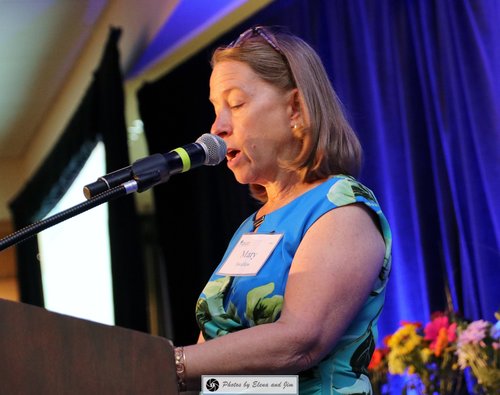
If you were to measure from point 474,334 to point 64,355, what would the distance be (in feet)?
5.61

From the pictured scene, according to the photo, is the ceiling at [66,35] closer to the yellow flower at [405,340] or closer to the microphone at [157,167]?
the yellow flower at [405,340]

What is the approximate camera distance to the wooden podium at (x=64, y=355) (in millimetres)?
1164

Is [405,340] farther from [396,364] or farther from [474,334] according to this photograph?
[474,334]

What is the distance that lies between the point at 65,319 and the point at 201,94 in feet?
13.2

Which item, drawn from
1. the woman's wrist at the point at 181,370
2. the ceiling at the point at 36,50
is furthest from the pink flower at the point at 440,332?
the ceiling at the point at 36,50

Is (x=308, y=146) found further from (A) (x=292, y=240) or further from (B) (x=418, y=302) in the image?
(B) (x=418, y=302)

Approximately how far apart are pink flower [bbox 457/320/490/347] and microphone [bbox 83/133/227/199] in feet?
4.34

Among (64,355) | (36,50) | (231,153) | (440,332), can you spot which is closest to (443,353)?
(440,332)

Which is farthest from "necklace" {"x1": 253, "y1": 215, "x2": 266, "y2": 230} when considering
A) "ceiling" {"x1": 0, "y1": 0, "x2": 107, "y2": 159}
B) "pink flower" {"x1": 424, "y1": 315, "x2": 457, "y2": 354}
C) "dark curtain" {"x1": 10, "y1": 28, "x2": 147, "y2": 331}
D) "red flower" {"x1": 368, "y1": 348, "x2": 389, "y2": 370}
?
"ceiling" {"x1": 0, "y1": 0, "x2": 107, "y2": 159}

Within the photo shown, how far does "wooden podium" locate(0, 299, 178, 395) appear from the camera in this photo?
45.8 inches

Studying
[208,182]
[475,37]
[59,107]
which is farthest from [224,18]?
[59,107]

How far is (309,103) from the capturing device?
1.71m

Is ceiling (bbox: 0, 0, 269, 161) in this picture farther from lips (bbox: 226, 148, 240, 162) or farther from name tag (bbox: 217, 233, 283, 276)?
name tag (bbox: 217, 233, 283, 276)

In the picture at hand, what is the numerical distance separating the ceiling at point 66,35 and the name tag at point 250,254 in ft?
10.8
